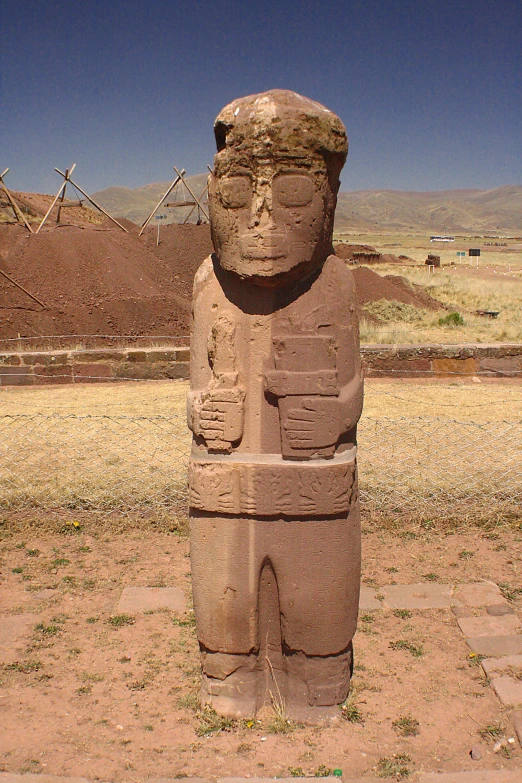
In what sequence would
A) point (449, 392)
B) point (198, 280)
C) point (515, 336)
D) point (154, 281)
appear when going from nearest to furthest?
point (198, 280)
point (449, 392)
point (515, 336)
point (154, 281)

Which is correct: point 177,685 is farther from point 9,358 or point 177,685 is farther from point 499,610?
point 9,358

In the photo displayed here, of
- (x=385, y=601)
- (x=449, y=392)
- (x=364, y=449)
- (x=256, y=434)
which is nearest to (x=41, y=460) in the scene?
(x=364, y=449)

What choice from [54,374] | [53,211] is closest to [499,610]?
[54,374]

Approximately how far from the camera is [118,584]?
452cm

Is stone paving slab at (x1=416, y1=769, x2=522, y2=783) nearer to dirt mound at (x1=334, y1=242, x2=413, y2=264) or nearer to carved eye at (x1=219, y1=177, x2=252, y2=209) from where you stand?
carved eye at (x1=219, y1=177, x2=252, y2=209)

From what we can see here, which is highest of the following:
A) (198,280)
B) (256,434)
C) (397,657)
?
(198,280)

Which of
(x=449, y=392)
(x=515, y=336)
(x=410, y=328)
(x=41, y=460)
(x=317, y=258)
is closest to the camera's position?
(x=317, y=258)

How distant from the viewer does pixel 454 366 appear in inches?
417

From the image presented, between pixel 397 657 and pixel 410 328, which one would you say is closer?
pixel 397 657

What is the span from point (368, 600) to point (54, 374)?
23.9 feet

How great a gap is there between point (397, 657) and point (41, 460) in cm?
382

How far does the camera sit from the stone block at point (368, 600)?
4273 mm

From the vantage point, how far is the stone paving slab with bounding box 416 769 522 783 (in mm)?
2773

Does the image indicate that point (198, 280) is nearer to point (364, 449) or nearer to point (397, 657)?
point (397, 657)
